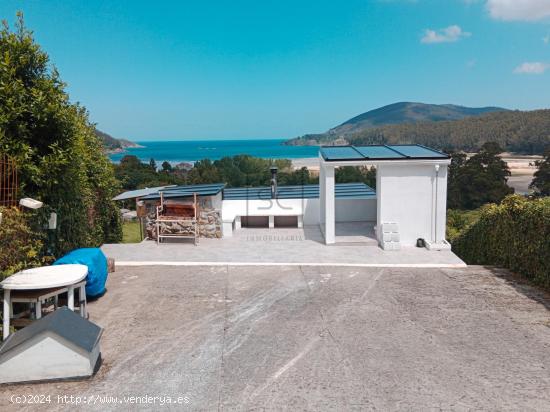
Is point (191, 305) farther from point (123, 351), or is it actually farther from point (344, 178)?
point (344, 178)

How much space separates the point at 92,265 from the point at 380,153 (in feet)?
25.2

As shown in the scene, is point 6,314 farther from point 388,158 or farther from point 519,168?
point 519,168

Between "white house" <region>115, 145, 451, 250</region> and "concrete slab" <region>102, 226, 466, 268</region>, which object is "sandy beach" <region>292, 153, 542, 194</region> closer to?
"white house" <region>115, 145, 451, 250</region>

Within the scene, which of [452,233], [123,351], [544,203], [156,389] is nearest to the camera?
[156,389]

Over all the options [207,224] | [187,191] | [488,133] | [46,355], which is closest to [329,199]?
[207,224]

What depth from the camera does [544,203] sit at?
8.74m

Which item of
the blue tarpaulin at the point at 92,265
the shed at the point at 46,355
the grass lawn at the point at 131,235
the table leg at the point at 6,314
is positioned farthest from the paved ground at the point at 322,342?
the grass lawn at the point at 131,235

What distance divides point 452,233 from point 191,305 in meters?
15.3

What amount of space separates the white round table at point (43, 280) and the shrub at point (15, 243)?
1.15ft

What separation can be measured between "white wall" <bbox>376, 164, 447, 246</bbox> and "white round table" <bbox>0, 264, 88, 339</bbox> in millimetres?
7298

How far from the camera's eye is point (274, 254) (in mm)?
10805

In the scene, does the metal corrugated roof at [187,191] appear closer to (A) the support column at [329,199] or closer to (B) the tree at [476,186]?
(A) the support column at [329,199]

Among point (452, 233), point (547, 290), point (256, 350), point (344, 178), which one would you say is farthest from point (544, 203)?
point (344, 178)

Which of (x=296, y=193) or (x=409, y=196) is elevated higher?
(x=409, y=196)
